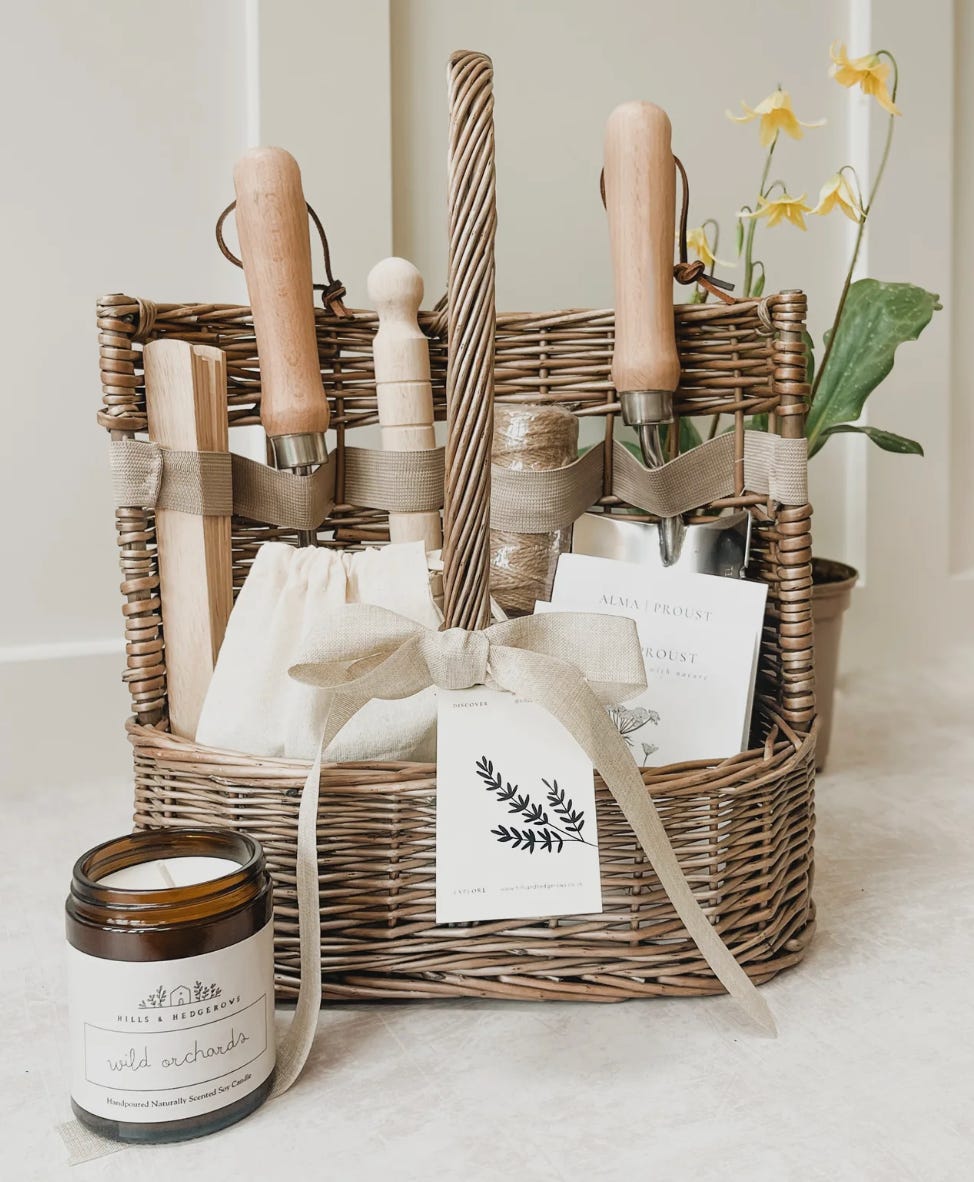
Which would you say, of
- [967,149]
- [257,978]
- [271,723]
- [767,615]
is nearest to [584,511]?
[767,615]

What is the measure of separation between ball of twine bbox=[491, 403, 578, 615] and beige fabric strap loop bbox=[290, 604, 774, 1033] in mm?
161

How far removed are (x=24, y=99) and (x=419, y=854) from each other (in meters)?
0.66

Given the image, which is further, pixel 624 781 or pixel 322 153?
pixel 322 153

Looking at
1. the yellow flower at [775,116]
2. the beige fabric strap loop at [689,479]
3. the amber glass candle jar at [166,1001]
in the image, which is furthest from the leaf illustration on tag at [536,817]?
the yellow flower at [775,116]

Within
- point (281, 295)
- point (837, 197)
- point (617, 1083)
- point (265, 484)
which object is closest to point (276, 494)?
point (265, 484)

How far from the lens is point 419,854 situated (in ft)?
1.71

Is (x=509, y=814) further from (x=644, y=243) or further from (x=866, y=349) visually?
(x=866, y=349)

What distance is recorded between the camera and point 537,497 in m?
0.64

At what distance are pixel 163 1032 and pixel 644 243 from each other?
0.45 m

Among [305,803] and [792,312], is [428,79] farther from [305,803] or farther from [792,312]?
[305,803]

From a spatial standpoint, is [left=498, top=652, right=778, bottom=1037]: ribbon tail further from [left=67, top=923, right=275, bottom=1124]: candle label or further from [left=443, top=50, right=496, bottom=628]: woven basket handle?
[left=67, top=923, right=275, bottom=1124]: candle label

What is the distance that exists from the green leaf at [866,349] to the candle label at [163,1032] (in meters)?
0.66

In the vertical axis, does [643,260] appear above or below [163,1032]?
above

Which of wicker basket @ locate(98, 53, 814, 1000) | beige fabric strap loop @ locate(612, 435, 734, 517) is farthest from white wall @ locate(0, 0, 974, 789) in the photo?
beige fabric strap loop @ locate(612, 435, 734, 517)
